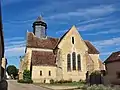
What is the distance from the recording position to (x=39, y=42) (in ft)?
179

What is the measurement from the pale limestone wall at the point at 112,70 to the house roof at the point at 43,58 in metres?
22.4

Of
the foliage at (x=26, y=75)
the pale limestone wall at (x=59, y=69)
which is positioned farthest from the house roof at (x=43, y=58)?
the foliage at (x=26, y=75)

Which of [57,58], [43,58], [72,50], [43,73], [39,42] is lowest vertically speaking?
[43,73]

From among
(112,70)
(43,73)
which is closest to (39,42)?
(43,73)

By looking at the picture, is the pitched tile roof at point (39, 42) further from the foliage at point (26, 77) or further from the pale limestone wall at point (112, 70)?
the pale limestone wall at point (112, 70)

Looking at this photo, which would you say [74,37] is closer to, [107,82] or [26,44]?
[26,44]

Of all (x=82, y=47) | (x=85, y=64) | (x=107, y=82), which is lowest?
(x=107, y=82)

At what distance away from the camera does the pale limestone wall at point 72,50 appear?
51781 mm

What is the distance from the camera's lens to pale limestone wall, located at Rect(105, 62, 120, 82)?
1049 inches

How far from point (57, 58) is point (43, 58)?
3649mm

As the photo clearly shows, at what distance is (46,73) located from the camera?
49219 millimetres

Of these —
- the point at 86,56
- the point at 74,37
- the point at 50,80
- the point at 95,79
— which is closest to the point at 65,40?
the point at 74,37

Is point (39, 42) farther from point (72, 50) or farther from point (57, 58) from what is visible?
point (72, 50)

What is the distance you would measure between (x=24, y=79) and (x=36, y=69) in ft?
10.9
